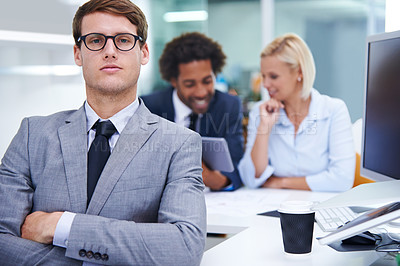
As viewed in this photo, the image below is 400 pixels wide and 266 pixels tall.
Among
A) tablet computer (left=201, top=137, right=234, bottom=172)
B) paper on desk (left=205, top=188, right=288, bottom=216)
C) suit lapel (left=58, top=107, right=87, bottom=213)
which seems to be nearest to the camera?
suit lapel (left=58, top=107, right=87, bottom=213)

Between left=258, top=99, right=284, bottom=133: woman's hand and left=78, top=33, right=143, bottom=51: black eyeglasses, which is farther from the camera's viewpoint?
left=258, top=99, right=284, bottom=133: woman's hand

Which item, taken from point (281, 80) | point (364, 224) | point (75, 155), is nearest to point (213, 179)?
point (281, 80)

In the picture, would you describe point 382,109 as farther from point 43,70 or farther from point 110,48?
point 43,70

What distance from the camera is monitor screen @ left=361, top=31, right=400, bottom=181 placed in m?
1.58

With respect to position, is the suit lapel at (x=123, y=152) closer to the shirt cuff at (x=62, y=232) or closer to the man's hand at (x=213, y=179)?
the shirt cuff at (x=62, y=232)

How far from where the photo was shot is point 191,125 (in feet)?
11.7

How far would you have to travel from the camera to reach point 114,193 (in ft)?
5.18

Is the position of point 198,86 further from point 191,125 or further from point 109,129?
point 109,129

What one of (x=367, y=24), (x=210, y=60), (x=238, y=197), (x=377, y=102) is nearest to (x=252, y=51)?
(x=367, y=24)

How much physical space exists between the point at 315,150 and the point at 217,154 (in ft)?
2.19

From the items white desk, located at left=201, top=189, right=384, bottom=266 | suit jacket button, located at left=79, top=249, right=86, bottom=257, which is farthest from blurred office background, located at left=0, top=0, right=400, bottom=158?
suit jacket button, located at left=79, top=249, right=86, bottom=257

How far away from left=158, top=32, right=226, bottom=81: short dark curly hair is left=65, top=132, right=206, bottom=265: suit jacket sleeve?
7.36ft

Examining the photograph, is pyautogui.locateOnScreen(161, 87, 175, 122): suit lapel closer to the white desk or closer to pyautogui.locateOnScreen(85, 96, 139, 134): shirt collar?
the white desk

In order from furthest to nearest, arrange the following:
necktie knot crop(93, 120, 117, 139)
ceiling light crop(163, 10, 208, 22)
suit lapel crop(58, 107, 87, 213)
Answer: ceiling light crop(163, 10, 208, 22)
necktie knot crop(93, 120, 117, 139)
suit lapel crop(58, 107, 87, 213)
